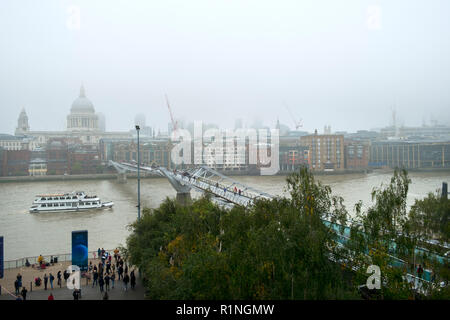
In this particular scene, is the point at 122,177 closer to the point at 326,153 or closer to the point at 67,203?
the point at 67,203

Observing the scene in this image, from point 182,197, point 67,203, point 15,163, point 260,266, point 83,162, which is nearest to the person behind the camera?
point 260,266

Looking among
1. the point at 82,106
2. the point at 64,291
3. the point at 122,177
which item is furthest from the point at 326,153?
the point at 82,106

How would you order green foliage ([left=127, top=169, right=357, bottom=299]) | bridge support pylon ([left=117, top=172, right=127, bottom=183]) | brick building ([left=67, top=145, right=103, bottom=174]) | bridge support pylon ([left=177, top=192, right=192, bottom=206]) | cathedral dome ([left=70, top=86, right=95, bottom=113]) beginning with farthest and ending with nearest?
cathedral dome ([left=70, top=86, right=95, bottom=113])
brick building ([left=67, top=145, right=103, bottom=174])
bridge support pylon ([left=117, top=172, right=127, bottom=183])
bridge support pylon ([left=177, top=192, right=192, bottom=206])
green foliage ([left=127, top=169, right=357, bottom=299])

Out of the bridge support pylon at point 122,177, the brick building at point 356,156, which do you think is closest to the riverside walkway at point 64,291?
the bridge support pylon at point 122,177

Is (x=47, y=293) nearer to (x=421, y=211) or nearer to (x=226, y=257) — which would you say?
(x=226, y=257)

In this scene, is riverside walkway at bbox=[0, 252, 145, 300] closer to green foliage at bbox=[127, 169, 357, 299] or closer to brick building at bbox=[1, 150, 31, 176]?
green foliage at bbox=[127, 169, 357, 299]

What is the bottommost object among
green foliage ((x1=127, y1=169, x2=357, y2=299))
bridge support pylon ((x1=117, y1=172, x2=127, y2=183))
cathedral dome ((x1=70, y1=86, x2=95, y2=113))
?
bridge support pylon ((x1=117, y1=172, x2=127, y2=183))

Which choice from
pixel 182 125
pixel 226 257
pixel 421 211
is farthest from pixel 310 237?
pixel 182 125

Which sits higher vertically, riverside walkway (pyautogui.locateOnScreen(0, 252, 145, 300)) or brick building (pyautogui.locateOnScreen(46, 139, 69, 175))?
brick building (pyautogui.locateOnScreen(46, 139, 69, 175))

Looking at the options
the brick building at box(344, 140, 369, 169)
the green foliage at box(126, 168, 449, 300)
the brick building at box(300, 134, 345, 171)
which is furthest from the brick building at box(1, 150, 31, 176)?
the green foliage at box(126, 168, 449, 300)

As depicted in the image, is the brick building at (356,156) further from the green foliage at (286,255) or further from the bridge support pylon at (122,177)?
the green foliage at (286,255)

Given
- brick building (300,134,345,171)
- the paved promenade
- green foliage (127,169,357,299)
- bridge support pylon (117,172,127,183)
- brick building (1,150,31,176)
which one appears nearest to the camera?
green foliage (127,169,357,299)
